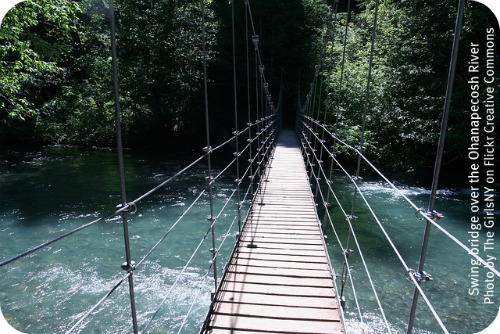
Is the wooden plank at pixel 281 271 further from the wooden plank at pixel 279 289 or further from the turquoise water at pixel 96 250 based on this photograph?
the turquoise water at pixel 96 250

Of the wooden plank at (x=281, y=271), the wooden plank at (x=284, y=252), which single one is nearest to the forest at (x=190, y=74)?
the wooden plank at (x=284, y=252)

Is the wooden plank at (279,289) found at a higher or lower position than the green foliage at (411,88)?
lower

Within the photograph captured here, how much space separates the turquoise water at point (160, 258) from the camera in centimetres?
305

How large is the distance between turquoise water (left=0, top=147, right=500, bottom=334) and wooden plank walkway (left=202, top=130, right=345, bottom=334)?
37 centimetres

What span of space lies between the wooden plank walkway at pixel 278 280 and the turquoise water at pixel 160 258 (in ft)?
1.23

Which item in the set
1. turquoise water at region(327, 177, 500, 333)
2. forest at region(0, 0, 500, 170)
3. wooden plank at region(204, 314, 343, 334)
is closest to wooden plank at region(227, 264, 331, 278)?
wooden plank at region(204, 314, 343, 334)

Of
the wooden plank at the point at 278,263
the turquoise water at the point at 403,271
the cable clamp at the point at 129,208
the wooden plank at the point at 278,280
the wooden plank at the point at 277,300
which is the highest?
the cable clamp at the point at 129,208

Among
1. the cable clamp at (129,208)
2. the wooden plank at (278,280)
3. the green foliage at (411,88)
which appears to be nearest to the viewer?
the cable clamp at (129,208)

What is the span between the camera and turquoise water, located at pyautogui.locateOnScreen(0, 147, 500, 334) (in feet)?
10.0

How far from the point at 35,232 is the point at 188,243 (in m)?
2.14

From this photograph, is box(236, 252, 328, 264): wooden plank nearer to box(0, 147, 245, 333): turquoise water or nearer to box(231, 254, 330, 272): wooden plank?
box(231, 254, 330, 272): wooden plank

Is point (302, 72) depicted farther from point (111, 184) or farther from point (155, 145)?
point (111, 184)

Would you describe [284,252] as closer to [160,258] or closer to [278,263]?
[278,263]

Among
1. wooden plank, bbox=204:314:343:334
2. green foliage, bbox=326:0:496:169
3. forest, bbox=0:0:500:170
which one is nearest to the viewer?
wooden plank, bbox=204:314:343:334
